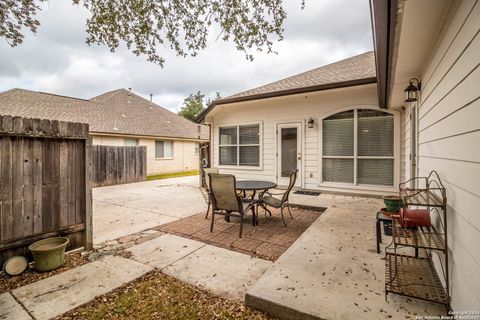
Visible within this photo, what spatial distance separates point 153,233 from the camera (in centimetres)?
388

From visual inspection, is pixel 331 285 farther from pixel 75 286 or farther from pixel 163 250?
pixel 75 286

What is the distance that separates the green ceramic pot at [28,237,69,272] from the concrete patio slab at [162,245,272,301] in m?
1.28

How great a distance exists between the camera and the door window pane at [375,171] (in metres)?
5.86

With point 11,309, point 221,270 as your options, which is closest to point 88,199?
point 11,309

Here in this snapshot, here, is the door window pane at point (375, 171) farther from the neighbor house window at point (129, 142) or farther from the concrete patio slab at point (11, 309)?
the neighbor house window at point (129, 142)

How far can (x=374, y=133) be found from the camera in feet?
19.7

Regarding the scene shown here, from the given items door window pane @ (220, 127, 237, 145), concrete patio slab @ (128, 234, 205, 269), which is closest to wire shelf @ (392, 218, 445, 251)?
concrete patio slab @ (128, 234, 205, 269)

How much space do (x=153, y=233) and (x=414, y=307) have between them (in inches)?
141

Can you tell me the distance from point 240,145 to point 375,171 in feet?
14.3

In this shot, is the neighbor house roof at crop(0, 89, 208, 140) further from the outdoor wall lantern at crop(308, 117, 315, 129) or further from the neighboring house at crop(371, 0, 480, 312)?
the neighboring house at crop(371, 0, 480, 312)

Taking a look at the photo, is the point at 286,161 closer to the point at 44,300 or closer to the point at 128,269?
the point at 128,269

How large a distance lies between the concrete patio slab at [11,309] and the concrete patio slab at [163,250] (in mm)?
1104

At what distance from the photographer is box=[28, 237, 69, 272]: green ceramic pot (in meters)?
2.56

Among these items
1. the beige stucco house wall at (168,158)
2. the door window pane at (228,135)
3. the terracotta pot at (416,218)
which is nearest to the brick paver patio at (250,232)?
the terracotta pot at (416,218)
